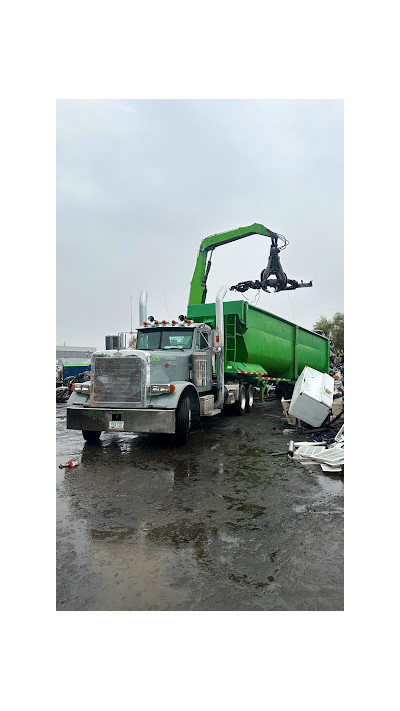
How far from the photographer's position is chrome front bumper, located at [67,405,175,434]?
661 centimetres

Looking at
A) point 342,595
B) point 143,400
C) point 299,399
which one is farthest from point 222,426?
point 342,595

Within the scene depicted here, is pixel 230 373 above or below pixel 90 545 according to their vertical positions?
above

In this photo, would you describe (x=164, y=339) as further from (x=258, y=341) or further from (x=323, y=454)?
(x=258, y=341)

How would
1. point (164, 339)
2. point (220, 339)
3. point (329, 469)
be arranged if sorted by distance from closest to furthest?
point (329, 469) → point (164, 339) → point (220, 339)

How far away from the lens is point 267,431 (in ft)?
29.7

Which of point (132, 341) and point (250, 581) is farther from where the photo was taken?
point (132, 341)

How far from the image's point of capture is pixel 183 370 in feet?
26.9

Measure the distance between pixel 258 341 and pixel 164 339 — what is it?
437 centimetres

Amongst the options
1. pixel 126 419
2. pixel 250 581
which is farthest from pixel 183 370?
pixel 250 581

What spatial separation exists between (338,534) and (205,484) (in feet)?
6.20

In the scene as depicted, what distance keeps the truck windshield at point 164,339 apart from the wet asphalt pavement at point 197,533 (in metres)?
2.66

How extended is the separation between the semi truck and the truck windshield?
2 cm

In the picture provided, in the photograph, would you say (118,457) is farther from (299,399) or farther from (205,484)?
(299,399)

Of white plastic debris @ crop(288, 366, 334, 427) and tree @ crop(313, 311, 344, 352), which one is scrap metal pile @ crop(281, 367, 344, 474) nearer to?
white plastic debris @ crop(288, 366, 334, 427)
